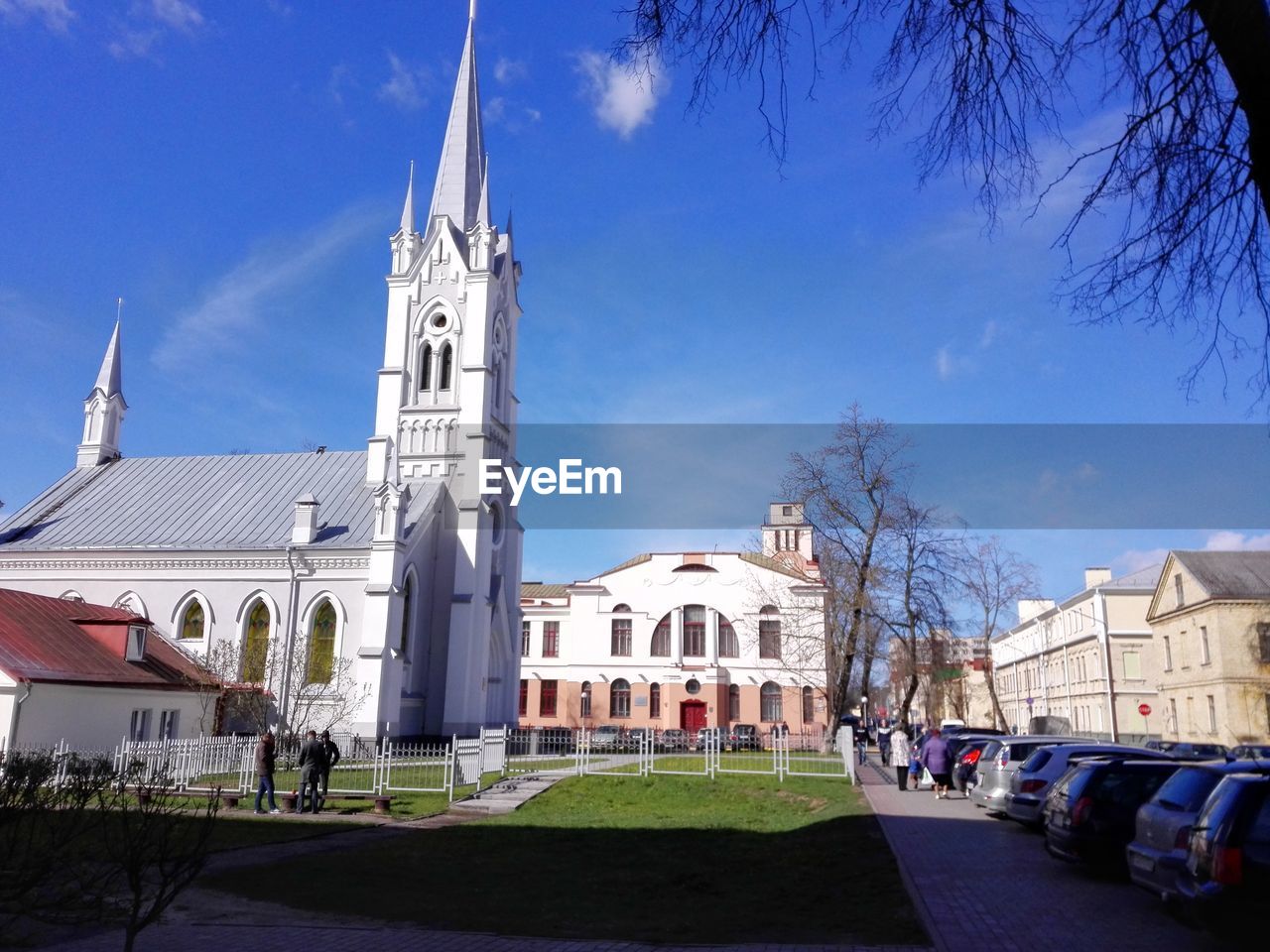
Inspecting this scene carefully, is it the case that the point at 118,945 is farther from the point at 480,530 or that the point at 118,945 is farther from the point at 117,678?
the point at 480,530

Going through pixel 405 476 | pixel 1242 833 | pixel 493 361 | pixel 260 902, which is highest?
pixel 493 361

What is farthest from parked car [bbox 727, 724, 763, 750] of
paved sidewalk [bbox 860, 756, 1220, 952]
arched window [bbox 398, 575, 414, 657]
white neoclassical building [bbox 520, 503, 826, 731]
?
paved sidewalk [bbox 860, 756, 1220, 952]

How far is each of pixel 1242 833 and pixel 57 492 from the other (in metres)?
49.7

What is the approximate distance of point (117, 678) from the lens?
30203 mm

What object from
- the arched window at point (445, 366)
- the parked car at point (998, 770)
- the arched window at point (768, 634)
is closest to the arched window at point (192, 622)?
the arched window at point (445, 366)

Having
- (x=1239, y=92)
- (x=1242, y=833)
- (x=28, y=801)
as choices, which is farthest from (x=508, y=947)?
(x=1239, y=92)

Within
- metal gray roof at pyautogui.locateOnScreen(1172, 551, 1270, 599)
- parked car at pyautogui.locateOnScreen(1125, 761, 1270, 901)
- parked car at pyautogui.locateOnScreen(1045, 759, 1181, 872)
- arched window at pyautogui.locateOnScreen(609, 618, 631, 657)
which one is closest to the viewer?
parked car at pyautogui.locateOnScreen(1125, 761, 1270, 901)

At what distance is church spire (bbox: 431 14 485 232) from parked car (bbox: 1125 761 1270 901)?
138 ft

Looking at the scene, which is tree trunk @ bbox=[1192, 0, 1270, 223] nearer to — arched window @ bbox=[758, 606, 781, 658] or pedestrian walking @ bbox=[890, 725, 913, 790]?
pedestrian walking @ bbox=[890, 725, 913, 790]

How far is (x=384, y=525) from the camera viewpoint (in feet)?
123

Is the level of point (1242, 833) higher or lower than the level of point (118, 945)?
higher

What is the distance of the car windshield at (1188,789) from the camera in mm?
8953

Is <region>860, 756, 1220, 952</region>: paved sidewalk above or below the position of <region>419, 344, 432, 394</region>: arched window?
below

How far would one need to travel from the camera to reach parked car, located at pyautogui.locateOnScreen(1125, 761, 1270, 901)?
851 centimetres
